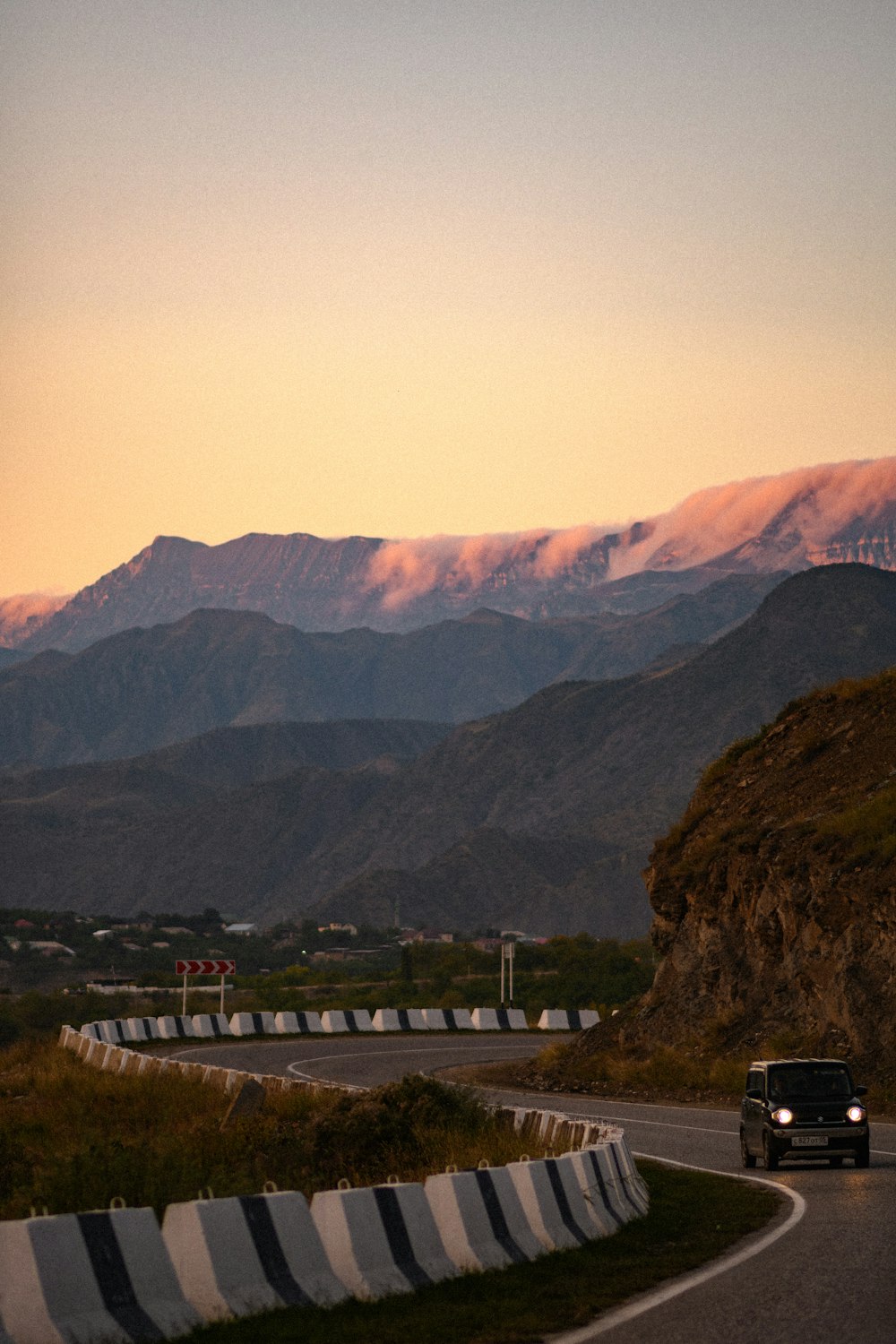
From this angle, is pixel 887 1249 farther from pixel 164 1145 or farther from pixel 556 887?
pixel 556 887

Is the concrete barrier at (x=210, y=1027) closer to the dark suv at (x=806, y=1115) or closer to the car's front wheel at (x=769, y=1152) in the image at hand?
the dark suv at (x=806, y=1115)

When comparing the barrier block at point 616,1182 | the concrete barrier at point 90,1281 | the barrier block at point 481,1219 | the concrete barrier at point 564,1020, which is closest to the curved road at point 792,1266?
the barrier block at point 481,1219

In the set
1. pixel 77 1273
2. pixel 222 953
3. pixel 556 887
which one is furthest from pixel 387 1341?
pixel 556 887

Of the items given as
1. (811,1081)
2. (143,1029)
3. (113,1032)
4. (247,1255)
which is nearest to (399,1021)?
(143,1029)

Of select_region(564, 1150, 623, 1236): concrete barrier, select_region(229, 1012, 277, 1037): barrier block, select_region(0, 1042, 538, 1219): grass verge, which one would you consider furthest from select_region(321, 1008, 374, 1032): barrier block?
select_region(564, 1150, 623, 1236): concrete barrier

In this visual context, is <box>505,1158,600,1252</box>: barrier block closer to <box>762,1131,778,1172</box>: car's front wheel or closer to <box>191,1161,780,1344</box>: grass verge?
<box>191,1161,780,1344</box>: grass verge

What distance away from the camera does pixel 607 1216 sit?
15.4 metres

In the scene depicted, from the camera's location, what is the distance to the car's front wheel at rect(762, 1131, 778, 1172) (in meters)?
21.6

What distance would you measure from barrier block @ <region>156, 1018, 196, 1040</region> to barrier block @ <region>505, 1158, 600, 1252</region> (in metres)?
41.1

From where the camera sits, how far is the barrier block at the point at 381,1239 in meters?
11.1

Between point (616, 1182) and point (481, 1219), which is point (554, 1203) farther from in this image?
point (616, 1182)

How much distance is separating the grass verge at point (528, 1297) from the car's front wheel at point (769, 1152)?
468 cm

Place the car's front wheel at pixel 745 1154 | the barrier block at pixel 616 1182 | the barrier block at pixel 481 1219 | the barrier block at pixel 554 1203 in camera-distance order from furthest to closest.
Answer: the car's front wheel at pixel 745 1154 < the barrier block at pixel 616 1182 < the barrier block at pixel 554 1203 < the barrier block at pixel 481 1219

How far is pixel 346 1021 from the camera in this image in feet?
191
